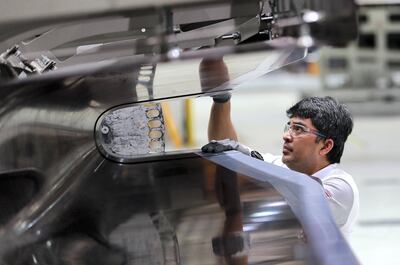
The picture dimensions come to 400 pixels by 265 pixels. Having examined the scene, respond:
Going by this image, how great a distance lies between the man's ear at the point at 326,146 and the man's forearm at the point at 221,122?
1.19 ft

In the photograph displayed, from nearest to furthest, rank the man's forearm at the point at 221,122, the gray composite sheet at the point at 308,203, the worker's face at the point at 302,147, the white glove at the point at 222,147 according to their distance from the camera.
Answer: the gray composite sheet at the point at 308,203 → the white glove at the point at 222,147 → the worker's face at the point at 302,147 → the man's forearm at the point at 221,122

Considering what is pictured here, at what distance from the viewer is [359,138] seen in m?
10.1

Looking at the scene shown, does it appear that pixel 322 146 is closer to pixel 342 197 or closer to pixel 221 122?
pixel 342 197

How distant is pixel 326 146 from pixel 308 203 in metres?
0.79

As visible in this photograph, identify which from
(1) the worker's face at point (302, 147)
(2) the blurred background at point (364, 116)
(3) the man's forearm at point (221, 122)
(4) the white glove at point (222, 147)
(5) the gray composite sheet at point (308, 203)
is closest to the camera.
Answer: (5) the gray composite sheet at point (308, 203)

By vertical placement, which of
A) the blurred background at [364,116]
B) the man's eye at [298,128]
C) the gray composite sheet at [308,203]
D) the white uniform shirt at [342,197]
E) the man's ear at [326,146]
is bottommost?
the blurred background at [364,116]

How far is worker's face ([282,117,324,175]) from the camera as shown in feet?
8.04

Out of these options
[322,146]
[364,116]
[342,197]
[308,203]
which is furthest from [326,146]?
[364,116]

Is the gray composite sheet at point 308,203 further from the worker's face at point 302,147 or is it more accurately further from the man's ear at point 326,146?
the man's ear at point 326,146

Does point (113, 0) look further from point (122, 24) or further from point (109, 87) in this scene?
Answer: point (109, 87)

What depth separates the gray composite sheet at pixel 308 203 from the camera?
4.72ft

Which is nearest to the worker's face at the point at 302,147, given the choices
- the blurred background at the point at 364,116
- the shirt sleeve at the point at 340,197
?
the shirt sleeve at the point at 340,197

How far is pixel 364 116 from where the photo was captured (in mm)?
11969

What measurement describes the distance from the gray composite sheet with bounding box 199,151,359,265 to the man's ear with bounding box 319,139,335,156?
34 cm
